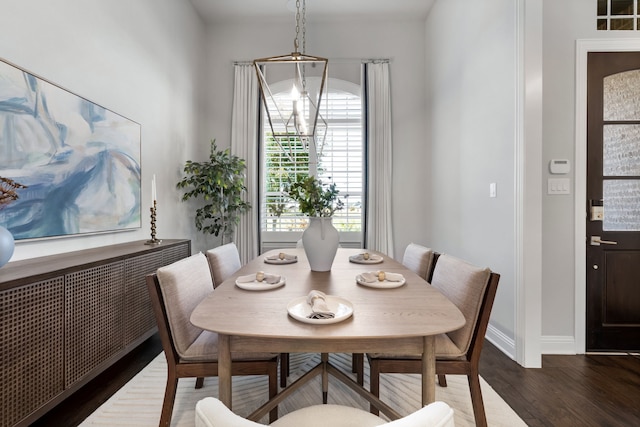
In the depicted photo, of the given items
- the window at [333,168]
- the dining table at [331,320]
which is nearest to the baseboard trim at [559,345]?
the dining table at [331,320]

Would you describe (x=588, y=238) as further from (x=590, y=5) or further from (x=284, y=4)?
(x=284, y=4)

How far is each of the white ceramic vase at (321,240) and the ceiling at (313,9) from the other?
3204 millimetres

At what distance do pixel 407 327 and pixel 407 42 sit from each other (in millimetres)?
4162

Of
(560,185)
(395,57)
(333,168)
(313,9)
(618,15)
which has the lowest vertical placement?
(560,185)

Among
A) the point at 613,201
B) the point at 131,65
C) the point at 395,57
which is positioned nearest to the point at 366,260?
the point at 613,201

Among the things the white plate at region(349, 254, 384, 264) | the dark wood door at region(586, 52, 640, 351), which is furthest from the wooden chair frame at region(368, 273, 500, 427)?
the dark wood door at region(586, 52, 640, 351)

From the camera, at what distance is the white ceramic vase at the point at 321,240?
175 cm

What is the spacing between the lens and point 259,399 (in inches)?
69.6

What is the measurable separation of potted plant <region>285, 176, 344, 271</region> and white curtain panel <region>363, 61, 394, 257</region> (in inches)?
93.1

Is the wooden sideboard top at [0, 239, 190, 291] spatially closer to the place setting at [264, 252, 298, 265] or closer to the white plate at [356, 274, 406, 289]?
the place setting at [264, 252, 298, 265]

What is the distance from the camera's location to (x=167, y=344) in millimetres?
1328

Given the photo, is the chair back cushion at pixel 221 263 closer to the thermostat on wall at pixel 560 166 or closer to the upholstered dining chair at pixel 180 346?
the upholstered dining chair at pixel 180 346

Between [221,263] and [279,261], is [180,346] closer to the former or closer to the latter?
[221,263]

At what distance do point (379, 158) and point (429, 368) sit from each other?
129 inches
